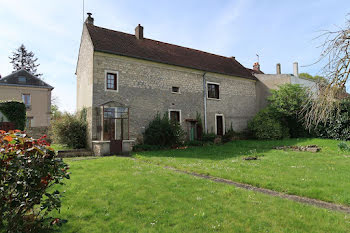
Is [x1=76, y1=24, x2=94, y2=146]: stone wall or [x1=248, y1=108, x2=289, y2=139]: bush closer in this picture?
[x1=76, y1=24, x2=94, y2=146]: stone wall

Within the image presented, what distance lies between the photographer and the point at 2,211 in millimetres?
2836

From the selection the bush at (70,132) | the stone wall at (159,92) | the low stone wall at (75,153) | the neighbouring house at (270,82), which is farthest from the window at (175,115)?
the neighbouring house at (270,82)

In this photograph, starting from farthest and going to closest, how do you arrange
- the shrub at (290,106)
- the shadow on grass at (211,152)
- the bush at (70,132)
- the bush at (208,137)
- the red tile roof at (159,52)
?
the shrub at (290,106)
the bush at (208,137)
the red tile roof at (159,52)
the bush at (70,132)
the shadow on grass at (211,152)

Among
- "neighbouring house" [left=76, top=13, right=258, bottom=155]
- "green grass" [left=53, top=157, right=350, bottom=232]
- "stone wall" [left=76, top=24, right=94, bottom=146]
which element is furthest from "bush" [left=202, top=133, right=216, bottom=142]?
"green grass" [left=53, top=157, right=350, bottom=232]

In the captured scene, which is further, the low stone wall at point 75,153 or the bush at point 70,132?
the bush at point 70,132

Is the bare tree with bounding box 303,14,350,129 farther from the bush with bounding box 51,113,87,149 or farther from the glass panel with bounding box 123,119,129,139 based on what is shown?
the bush with bounding box 51,113,87,149

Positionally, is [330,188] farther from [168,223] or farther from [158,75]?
[158,75]

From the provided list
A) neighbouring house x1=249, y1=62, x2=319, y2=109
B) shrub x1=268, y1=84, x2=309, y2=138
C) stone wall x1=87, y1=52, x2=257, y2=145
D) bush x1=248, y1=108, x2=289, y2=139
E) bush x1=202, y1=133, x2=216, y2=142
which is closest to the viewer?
stone wall x1=87, y1=52, x2=257, y2=145

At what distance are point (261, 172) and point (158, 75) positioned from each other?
1073 cm

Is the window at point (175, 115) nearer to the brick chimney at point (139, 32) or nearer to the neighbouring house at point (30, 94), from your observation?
the brick chimney at point (139, 32)

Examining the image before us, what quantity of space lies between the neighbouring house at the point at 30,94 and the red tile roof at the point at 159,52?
15185 millimetres

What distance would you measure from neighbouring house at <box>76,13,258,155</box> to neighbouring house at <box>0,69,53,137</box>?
1233 centimetres

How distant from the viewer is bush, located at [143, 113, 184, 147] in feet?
47.4

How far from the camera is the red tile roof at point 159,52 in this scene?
47.1ft
